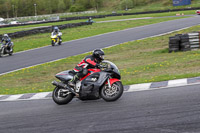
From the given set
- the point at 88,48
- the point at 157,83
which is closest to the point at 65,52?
the point at 88,48

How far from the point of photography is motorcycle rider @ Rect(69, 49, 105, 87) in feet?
26.0

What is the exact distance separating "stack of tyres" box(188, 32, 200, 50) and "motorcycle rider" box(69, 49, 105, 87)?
8.80 meters

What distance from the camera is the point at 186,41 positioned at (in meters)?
15.5

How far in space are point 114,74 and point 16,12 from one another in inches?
4492

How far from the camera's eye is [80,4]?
113 meters

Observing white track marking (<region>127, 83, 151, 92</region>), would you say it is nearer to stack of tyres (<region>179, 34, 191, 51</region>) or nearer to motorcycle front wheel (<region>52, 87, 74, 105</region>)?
motorcycle front wheel (<region>52, 87, 74, 105</region>)

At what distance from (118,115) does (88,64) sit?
201 centimetres

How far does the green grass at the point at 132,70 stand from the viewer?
1081cm

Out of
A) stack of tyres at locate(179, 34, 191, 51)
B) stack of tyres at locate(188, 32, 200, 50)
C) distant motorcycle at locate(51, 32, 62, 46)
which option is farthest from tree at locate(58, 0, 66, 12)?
stack of tyres at locate(188, 32, 200, 50)

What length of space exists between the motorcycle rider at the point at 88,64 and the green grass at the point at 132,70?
222 centimetres

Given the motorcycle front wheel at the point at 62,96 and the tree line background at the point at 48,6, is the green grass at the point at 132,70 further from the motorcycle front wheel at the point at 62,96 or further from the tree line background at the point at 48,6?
the tree line background at the point at 48,6

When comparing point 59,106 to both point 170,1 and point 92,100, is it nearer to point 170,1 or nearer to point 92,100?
point 92,100

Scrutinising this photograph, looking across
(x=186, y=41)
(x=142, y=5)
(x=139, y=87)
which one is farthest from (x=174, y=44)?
(x=142, y=5)

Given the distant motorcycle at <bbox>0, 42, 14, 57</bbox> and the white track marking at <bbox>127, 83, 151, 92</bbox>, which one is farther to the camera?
the distant motorcycle at <bbox>0, 42, 14, 57</bbox>
